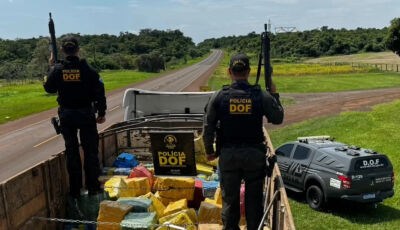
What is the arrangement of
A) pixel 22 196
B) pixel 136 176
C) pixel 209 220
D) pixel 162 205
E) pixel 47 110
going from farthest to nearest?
pixel 47 110
pixel 136 176
pixel 162 205
pixel 209 220
pixel 22 196

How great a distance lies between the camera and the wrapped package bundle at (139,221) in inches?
185

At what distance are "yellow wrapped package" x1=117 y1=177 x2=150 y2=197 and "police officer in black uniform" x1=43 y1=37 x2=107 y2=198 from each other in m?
0.35

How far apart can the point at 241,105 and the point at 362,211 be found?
8374mm

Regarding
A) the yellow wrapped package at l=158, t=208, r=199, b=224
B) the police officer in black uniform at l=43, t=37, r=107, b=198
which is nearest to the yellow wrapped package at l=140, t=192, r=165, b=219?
the yellow wrapped package at l=158, t=208, r=199, b=224

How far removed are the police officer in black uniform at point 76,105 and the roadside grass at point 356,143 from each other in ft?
20.3

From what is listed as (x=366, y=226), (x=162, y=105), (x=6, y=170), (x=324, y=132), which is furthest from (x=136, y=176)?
(x=324, y=132)

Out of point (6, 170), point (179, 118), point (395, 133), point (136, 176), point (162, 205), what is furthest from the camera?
point (395, 133)

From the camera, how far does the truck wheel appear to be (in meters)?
10.7

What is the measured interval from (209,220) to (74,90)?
2.44 metres

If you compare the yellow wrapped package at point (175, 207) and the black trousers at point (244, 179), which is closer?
the black trousers at point (244, 179)

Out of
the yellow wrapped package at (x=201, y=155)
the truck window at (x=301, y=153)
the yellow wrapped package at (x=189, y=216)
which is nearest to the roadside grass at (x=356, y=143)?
the truck window at (x=301, y=153)

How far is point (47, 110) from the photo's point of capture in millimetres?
28125

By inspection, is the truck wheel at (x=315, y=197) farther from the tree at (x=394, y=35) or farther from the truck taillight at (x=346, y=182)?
the tree at (x=394, y=35)

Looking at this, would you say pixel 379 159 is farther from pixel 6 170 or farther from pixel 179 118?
pixel 6 170
